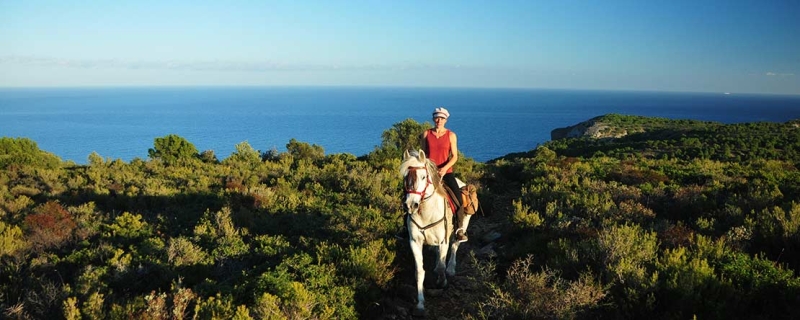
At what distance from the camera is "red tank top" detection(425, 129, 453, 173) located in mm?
7148

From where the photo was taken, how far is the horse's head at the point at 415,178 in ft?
19.1

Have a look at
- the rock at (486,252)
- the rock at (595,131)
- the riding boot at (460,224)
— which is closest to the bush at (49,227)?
the riding boot at (460,224)

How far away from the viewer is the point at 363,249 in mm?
6574

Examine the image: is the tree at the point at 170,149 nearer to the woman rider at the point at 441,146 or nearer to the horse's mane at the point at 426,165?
the woman rider at the point at 441,146

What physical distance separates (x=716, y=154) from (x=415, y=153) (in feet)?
114

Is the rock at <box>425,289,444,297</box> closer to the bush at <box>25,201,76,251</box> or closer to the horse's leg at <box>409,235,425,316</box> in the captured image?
the horse's leg at <box>409,235,425,316</box>

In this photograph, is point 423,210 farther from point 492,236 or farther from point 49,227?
point 49,227

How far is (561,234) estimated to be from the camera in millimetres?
7906

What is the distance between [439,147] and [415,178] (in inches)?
58.7

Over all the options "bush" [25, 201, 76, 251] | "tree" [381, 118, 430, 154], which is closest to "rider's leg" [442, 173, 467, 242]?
"bush" [25, 201, 76, 251]

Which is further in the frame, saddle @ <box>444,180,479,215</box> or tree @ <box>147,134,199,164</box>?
tree @ <box>147,134,199,164</box>

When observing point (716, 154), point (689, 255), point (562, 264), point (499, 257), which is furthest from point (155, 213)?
point (716, 154)

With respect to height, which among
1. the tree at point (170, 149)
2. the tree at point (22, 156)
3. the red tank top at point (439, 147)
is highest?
the red tank top at point (439, 147)

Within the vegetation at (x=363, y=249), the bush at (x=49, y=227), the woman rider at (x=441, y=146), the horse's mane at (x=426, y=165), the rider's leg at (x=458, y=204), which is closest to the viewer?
the vegetation at (x=363, y=249)
